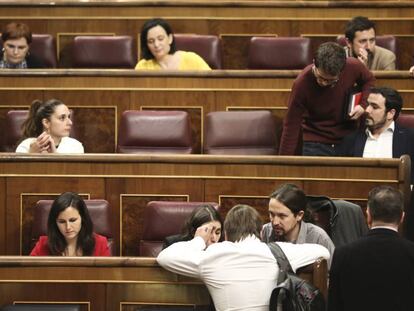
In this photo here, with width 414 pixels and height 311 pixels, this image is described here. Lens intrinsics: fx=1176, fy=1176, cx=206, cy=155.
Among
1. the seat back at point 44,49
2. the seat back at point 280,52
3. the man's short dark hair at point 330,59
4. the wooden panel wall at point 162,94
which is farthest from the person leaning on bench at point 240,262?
the seat back at point 44,49

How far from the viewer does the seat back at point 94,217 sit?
2.68 metres

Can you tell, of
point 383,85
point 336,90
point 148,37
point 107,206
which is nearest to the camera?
point 107,206

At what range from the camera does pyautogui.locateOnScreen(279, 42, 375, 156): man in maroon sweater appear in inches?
119

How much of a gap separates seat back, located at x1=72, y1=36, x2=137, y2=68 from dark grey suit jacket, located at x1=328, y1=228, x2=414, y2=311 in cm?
171

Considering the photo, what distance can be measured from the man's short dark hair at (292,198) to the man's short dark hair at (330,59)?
1.89 ft

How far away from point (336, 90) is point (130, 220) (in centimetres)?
66

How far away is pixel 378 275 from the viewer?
2062mm

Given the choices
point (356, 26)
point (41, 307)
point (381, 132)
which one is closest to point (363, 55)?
point (356, 26)

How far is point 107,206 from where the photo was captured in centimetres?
268

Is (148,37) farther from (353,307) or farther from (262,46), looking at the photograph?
(353,307)

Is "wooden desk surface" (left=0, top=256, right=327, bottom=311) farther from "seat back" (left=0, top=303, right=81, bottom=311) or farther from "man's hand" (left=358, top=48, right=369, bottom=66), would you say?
"man's hand" (left=358, top=48, right=369, bottom=66)

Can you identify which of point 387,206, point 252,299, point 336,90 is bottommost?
point 252,299

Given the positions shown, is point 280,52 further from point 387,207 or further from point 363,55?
point 387,207

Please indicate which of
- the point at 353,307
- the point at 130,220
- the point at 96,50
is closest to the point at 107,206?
the point at 130,220
